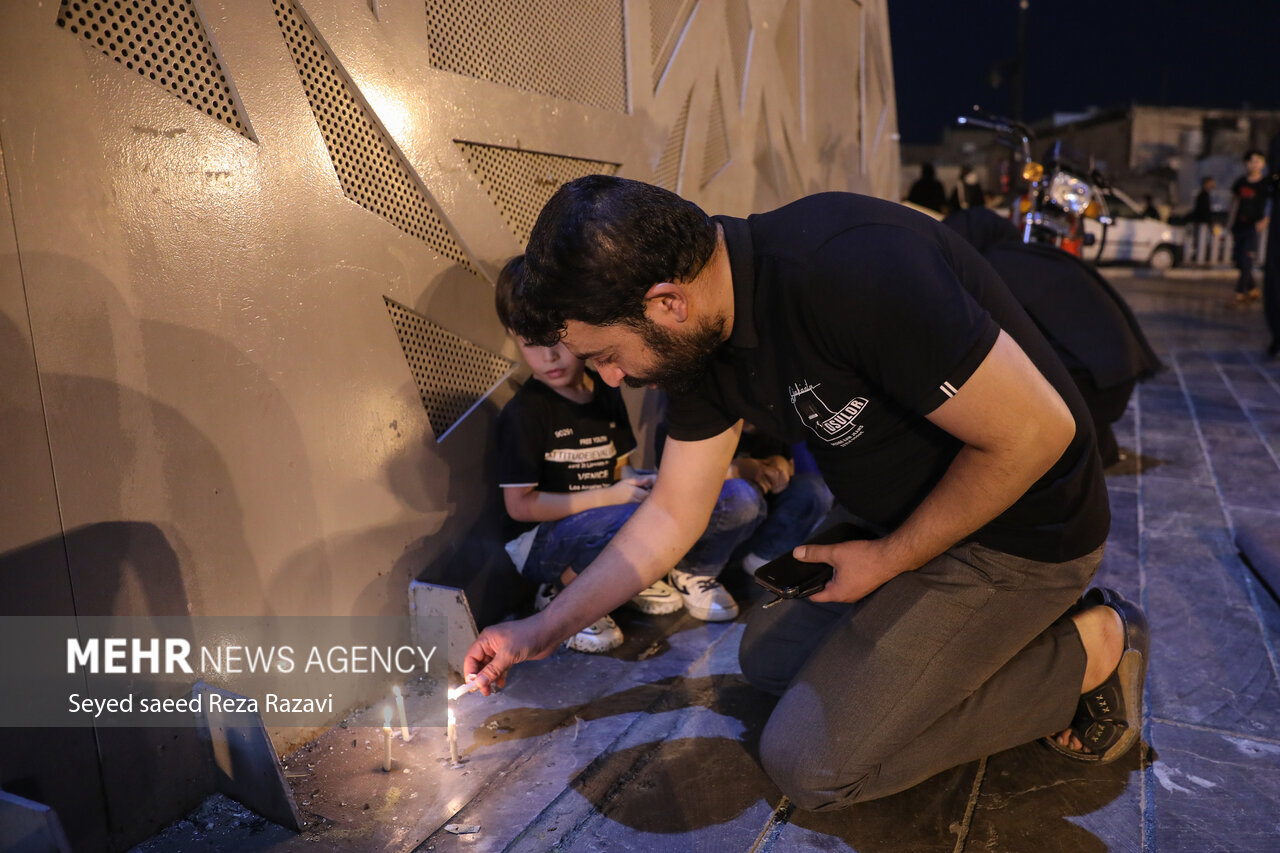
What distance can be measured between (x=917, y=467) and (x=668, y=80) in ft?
8.68

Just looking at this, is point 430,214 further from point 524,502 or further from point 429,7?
point 524,502

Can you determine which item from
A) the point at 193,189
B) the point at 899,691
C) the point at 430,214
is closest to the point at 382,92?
the point at 430,214

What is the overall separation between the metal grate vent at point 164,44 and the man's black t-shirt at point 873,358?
48.2 inches

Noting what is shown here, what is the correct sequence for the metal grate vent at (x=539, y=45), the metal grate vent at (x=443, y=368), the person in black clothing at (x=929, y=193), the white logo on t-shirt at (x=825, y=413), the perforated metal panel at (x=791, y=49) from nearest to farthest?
the white logo on t-shirt at (x=825, y=413), the metal grate vent at (x=443, y=368), the metal grate vent at (x=539, y=45), the perforated metal panel at (x=791, y=49), the person in black clothing at (x=929, y=193)

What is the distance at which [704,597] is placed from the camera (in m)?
3.11

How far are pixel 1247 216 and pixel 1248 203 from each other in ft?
0.67

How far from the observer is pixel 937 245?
5.68ft

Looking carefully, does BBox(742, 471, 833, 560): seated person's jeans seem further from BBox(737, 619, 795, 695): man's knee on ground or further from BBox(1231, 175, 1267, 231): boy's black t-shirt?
BBox(1231, 175, 1267, 231): boy's black t-shirt

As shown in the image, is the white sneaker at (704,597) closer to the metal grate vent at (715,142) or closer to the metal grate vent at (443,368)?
the metal grate vent at (443,368)

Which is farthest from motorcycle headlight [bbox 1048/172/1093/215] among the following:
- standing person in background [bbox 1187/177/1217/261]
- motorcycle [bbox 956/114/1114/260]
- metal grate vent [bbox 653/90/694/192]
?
standing person in background [bbox 1187/177/1217/261]

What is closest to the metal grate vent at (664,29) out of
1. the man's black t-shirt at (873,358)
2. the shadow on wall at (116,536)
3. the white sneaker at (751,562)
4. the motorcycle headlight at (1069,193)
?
the white sneaker at (751,562)

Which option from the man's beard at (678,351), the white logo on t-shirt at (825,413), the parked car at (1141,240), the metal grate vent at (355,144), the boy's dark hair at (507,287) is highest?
the parked car at (1141,240)

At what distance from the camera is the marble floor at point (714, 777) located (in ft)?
6.31

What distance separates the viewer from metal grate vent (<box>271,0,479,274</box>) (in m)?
2.21
